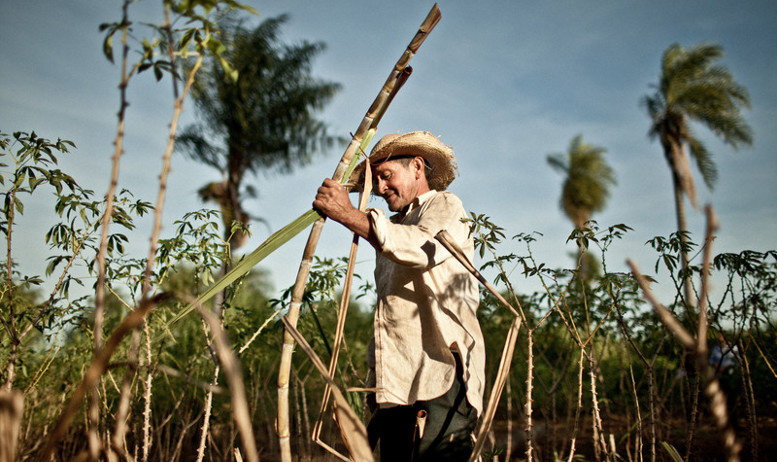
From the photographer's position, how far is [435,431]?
1.77m

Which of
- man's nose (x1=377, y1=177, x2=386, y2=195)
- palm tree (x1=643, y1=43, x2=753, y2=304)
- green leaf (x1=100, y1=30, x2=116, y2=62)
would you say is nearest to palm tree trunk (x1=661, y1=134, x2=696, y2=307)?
palm tree (x1=643, y1=43, x2=753, y2=304)

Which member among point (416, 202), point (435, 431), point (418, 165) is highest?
point (418, 165)

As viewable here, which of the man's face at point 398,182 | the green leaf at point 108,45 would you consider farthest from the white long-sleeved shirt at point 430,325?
the green leaf at point 108,45

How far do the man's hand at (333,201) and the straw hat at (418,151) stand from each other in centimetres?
74

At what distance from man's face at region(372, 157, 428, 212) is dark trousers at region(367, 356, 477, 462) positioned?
2.65ft

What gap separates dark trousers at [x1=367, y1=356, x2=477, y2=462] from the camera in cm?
177

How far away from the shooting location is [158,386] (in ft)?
15.0

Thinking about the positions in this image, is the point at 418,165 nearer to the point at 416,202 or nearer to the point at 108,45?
the point at 416,202

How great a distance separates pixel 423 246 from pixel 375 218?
0.78 feet

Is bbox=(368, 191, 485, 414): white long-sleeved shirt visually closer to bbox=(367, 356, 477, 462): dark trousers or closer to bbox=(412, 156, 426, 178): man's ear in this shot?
bbox=(367, 356, 477, 462): dark trousers

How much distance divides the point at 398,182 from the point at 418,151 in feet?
0.86

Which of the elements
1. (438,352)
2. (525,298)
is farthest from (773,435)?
(438,352)

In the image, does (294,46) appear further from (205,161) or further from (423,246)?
(423,246)

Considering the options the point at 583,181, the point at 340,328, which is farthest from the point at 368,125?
the point at 583,181
